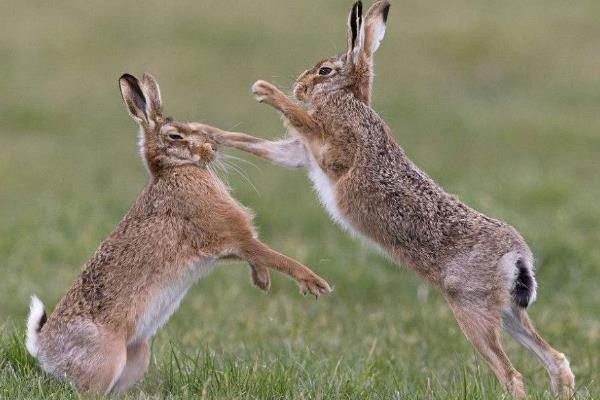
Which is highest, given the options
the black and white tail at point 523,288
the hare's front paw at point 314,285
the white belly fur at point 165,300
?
the black and white tail at point 523,288

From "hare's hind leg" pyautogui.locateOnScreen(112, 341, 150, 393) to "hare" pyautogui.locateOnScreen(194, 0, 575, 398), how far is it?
1.20 meters

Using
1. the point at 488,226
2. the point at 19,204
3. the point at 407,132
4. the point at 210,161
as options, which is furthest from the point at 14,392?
the point at 407,132

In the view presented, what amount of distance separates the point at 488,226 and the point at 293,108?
123 cm

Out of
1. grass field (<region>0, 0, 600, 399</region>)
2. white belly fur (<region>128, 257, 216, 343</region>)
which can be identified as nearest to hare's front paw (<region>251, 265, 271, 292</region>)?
white belly fur (<region>128, 257, 216, 343</region>)

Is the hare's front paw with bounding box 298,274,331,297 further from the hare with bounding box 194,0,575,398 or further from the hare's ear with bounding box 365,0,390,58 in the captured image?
the hare's ear with bounding box 365,0,390,58

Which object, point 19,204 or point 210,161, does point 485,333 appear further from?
point 19,204

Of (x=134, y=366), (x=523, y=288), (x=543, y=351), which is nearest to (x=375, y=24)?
(x=523, y=288)

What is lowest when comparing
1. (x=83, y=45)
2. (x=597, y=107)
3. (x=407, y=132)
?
(x=83, y=45)

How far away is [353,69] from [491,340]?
6.14ft

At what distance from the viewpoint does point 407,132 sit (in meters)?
15.0

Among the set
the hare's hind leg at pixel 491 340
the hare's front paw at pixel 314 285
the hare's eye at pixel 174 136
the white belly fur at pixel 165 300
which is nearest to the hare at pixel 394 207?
the hare's hind leg at pixel 491 340

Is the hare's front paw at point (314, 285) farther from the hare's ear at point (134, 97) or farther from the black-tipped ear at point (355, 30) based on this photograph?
the black-tipped ear at point (355, 30)

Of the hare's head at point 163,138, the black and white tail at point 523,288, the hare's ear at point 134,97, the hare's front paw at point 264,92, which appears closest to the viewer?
the black and white tail at point 523,288

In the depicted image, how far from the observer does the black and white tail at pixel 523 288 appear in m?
5.38
